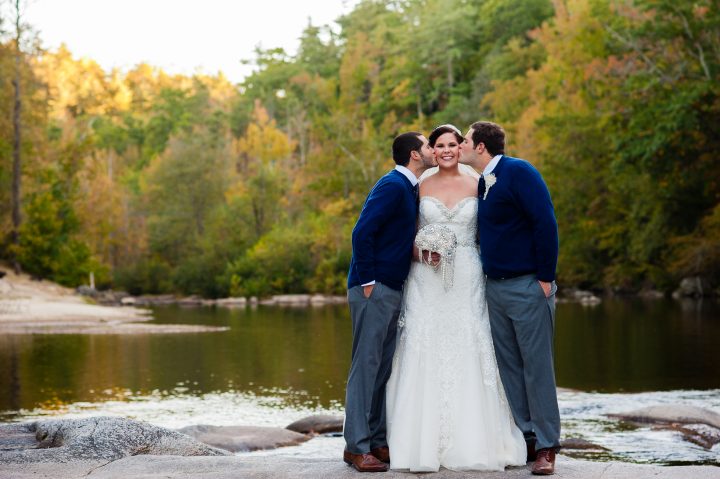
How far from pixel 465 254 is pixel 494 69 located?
2585 inches

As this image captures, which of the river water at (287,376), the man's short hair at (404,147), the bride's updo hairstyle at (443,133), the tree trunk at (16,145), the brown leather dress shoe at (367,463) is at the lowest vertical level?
the river water at (287,376)

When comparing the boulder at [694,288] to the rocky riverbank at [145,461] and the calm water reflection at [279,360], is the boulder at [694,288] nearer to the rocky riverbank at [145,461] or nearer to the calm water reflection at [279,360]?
the calm water reflection at [279,360]

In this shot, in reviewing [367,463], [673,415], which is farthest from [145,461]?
[673,415]

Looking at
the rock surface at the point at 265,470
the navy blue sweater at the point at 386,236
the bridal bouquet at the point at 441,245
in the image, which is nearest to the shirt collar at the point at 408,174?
the navy blue sweater at the point at 386,236

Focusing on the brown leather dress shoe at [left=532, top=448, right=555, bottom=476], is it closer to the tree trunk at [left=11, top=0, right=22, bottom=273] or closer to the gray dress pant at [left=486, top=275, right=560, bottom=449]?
the gray dress pant at [left=486, top=275, right=560, bottom=449]

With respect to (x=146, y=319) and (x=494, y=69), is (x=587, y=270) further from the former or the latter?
(x=494, y=69)

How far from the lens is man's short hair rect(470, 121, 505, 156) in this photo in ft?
20.9

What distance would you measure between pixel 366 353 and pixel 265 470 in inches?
36.6

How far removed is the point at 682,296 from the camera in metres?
40.2

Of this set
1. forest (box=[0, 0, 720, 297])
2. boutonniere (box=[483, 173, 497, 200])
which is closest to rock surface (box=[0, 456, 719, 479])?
boutonniere (box=[483, 173, 497, 200])

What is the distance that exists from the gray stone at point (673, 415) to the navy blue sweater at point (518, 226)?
6.23 meters

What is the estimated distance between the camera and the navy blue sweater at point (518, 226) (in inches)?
240

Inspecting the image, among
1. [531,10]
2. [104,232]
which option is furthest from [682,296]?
[531,10]

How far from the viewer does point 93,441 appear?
7.28 meters
